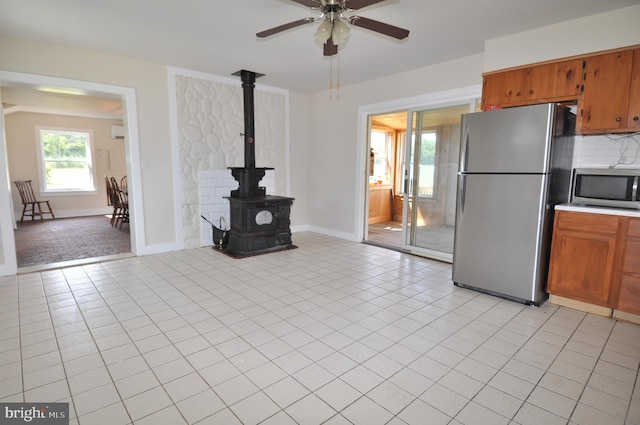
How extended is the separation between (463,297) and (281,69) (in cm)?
359

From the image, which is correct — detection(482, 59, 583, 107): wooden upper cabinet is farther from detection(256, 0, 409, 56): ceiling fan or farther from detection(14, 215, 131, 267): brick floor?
detection(14, 215, 131, 267): brick floor

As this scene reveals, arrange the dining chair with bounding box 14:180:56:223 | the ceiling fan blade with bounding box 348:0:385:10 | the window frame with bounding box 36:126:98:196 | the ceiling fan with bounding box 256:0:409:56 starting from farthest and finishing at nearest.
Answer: the window frame with bounding box 36:126:98:196, the dining chair with bounding box 14:180:56:223, the ceiling fan with bounding box 256:0:409:56, the ceiling fan blade with bounding box 348:0:385:10

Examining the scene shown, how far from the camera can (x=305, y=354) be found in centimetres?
210

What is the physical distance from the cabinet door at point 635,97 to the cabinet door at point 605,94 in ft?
0.08

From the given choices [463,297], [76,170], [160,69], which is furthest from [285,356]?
[76,170]

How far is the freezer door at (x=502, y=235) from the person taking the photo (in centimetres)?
279

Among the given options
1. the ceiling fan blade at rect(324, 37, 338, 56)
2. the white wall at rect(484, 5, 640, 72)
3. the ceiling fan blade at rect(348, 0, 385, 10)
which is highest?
the white wall at rect(484, 5, 640, 72)

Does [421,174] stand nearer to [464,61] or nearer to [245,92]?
[464,61]

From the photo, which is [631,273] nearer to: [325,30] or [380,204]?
[325,30]

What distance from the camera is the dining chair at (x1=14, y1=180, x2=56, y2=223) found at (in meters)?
6.88

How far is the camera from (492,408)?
1.65 metres

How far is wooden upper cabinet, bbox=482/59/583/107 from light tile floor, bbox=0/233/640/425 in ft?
6.28

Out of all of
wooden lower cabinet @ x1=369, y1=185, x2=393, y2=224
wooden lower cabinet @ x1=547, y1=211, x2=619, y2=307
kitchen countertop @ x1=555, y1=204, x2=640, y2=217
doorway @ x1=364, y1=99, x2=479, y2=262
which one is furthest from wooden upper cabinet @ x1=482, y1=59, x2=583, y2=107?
wooden lower cabinet @ x1=369, y1=185, x2=393, y2=224

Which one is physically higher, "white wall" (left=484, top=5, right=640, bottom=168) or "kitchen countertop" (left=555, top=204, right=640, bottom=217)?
"white wall" (left=484, top=5, right=640, bottom=168)
